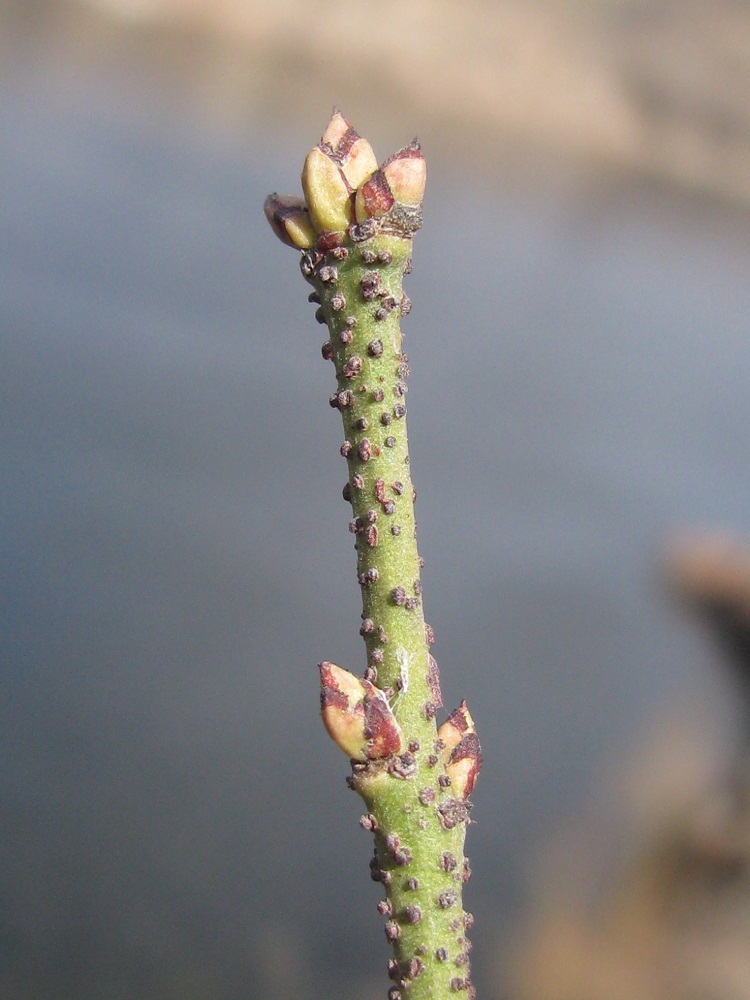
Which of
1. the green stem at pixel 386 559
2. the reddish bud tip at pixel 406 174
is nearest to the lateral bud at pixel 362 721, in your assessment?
the green stem at pixel 386 559

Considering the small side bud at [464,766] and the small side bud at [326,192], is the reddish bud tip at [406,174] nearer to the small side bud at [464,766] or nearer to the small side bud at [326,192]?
the small side bud at [326,192]

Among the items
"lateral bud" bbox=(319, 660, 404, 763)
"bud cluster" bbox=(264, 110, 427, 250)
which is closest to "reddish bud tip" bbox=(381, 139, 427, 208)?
"bud cluster" bbox=(264, 110, 427, 250)

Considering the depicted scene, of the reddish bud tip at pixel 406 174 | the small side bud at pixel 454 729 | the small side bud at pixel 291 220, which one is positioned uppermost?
the reddish bud tip at pixel 406 174

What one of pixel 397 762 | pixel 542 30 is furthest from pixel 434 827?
pixel 542 30

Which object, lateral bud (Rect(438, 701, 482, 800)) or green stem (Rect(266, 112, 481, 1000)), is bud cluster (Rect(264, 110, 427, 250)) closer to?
green stem (Rect(266, 112, 481, 1000))

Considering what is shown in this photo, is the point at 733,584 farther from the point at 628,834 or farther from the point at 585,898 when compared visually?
the point at 585,898

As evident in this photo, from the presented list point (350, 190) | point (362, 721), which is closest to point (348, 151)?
point (350, 190)

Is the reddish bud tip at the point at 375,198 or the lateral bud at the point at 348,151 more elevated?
the lateral bud at the point at 348,151
